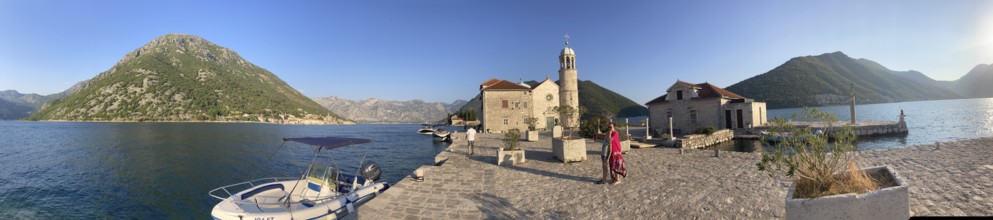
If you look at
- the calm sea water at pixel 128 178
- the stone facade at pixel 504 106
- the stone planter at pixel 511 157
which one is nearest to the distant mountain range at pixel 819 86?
the stone facade at pixel 504 106

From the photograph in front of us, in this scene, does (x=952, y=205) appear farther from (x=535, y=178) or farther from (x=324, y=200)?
(x=324, y=200)

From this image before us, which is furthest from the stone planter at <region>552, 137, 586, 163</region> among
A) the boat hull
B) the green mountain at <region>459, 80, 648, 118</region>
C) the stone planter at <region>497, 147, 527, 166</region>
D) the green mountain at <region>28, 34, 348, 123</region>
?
the green mountain at <region>28, 34, 348, 123</region>

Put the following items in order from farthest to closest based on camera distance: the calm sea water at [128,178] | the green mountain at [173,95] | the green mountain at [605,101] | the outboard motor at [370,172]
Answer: the green mountain at [605,101] → the green mountain at [173,95] → the calm sea water at [128,178] → the outboard motor at [370,172]

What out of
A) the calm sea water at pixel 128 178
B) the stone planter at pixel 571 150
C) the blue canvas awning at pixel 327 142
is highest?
the blue canvas awning at pixel 327 142

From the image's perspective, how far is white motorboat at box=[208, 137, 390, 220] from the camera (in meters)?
8.32

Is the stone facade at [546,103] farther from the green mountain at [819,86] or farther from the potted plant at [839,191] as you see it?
the green mountain at [819,86]

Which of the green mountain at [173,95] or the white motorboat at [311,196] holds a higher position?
the green mountain at [173,95]

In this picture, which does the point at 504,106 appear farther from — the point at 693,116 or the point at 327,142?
the point at 327,142

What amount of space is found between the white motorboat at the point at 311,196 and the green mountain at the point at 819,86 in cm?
12983

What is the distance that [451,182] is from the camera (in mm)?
9422

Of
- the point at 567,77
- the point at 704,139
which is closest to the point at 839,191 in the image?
the point at 704,139

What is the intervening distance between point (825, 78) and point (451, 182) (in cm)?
19002

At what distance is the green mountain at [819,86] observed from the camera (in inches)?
4961

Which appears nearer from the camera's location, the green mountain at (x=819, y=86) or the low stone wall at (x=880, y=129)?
the low stone wall at (x=880, y=129)
